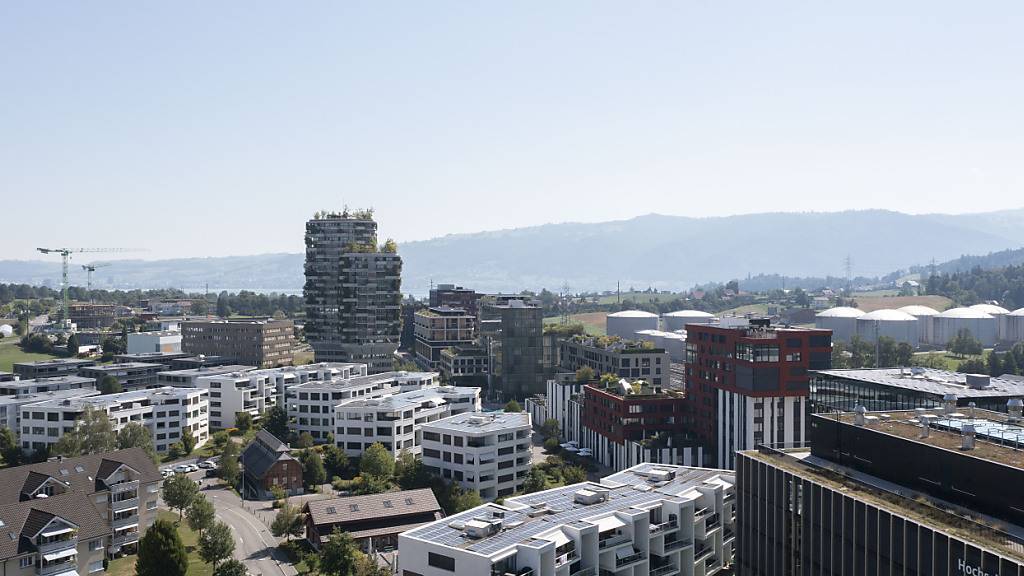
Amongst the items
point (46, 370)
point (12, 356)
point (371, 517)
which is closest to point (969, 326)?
point (371, 517)

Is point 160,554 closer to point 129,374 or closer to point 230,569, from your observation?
point 230,569

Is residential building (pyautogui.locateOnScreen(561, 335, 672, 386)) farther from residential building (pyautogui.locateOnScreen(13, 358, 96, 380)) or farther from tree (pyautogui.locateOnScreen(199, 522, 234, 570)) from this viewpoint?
residential building (pyautogui.locateOnScreen(13, 358, 96, 380))

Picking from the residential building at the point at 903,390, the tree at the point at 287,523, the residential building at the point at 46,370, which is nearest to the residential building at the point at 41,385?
the residential building at the point at 46,370

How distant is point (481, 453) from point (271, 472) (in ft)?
56.8

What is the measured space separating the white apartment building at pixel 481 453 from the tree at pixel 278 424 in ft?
68.5

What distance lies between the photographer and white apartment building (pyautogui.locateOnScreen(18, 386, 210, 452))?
256 ft

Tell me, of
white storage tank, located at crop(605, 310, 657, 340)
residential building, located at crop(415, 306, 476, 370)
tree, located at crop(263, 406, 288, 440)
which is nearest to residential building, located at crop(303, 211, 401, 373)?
residential building, located at crop(415, 306, 476, 370)

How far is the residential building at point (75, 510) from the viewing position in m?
47.5

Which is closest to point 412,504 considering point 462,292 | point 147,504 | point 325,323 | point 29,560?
point 147,504

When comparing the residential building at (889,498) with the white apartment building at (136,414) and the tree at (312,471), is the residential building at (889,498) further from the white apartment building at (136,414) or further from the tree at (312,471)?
the white apartment building at (136,414)

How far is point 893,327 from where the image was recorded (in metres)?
182

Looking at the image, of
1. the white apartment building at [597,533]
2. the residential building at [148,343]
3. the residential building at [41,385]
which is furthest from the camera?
the residential building at [148,343]

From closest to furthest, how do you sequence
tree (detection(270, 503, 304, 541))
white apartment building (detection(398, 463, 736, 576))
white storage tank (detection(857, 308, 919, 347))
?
white apartment building (detection(398, 463, 736, 576)), tree (detection(270, 503, 304, 541)), white storage tank (detection(857, 308, 919, 347))

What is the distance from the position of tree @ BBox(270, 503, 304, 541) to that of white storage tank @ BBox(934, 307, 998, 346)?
16460 cm
